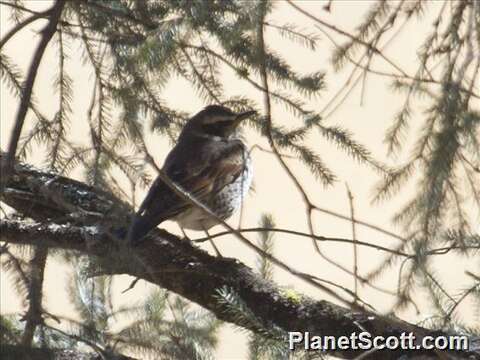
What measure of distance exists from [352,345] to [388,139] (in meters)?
0.66

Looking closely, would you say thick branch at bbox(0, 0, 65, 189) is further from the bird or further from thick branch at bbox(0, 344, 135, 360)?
the bird

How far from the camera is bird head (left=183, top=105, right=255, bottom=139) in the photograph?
424cm

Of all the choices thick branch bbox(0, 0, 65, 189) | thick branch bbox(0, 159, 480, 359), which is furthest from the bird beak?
thick branch bbox(0, 0, 65, 189)

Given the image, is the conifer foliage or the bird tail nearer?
the conifer foliage

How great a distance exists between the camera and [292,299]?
3273 mm

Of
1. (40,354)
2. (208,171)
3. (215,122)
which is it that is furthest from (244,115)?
(40,354)

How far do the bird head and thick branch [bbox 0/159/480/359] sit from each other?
795 millimetres

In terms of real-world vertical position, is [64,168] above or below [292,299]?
above

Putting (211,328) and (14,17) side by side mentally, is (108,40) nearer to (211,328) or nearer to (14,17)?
(14,17)

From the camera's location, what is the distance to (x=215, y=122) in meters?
4.45

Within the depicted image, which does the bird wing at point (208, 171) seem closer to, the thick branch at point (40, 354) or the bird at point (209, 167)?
the bird at point (209, 167)

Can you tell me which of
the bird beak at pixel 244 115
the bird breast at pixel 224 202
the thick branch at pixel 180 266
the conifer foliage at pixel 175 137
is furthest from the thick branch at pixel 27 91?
the bird breast at pixel 224 202

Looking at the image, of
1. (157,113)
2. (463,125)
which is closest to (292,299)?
(157,113)

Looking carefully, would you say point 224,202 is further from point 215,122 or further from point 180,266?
point 180,266
